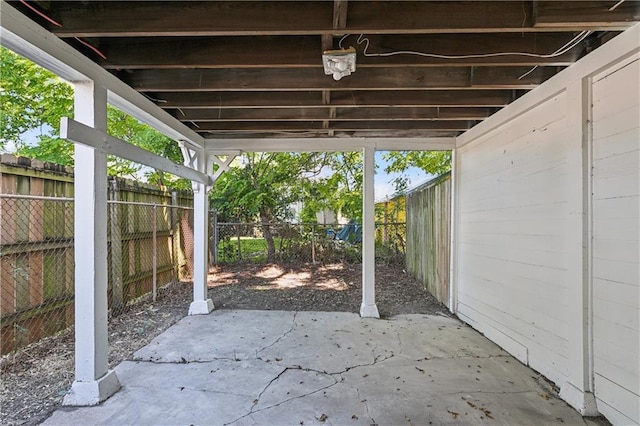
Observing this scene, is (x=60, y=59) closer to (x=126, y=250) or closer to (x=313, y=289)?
(x=126, y=250)

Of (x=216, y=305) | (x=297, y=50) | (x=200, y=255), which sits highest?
(x=297, y=50)

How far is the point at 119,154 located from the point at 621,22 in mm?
3452

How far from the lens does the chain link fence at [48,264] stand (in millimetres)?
2551

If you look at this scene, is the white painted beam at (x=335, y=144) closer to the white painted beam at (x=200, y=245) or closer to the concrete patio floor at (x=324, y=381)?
the white painted beam at (x=200, y=245)

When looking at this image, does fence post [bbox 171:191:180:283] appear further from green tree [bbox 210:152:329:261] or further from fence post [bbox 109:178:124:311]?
green tree [bbox 210:152:329:261]

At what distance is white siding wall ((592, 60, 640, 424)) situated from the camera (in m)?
1.82

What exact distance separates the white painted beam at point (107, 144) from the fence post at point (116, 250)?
128 cm

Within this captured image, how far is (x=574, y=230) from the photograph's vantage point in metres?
2.22

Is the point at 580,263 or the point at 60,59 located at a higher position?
the point at 60,59

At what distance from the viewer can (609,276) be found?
1.98 meters

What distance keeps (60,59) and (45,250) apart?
6.05ft

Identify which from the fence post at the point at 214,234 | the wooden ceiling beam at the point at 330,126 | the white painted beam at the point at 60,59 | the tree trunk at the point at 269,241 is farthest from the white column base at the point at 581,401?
the fence post at the point at 214,234

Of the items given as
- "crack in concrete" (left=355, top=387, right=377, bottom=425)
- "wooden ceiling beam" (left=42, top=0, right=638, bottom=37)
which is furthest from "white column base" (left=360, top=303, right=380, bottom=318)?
"wooden ceiling beam" (left=42, top=0, right=638, bottom=37)

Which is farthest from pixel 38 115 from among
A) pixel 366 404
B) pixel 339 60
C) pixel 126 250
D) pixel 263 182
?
pixel 366 404
